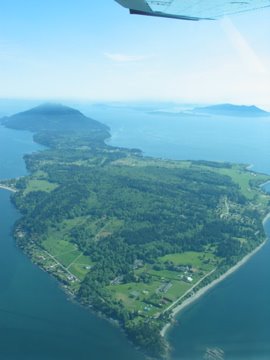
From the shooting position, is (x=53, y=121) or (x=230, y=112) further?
(x=230, y=112)

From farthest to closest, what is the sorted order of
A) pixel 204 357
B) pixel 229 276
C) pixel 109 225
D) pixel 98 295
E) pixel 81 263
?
pixel 109 225 → pixel 81 263 → pixel 229 276 → pixel 98 295 → pixel 204 357

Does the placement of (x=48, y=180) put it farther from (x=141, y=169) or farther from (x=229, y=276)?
(x=229, y=276)

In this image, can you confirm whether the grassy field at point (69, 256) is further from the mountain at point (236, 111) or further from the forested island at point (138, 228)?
the mountain at point (236, 111)

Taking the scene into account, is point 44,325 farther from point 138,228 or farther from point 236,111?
point 236,111

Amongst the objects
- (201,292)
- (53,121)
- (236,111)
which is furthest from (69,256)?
(236,111)

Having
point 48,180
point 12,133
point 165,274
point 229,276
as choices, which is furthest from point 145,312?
point 12,133

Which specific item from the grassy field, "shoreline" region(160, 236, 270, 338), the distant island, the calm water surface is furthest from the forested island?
the distant island
